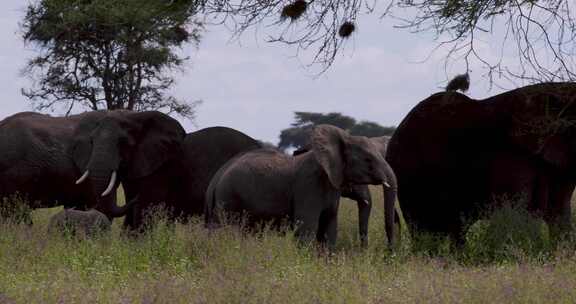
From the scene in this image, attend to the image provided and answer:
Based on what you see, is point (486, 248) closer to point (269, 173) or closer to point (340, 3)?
point (269, 173)

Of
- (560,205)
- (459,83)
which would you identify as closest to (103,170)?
(459,83)

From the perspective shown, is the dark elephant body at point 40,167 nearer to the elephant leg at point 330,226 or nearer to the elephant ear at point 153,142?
the elephant ear at point 153,142

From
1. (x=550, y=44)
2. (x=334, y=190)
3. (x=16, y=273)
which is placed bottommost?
(x=16, y=273)

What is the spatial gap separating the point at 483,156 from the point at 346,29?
2058 millimetres

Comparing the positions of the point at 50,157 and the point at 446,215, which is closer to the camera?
the point at 446,215

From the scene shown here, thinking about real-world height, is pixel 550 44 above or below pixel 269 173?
above

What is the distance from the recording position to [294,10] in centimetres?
1215

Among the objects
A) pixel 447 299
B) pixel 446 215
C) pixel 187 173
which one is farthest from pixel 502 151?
pixel 447 299

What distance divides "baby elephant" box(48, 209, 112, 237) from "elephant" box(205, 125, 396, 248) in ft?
4.02

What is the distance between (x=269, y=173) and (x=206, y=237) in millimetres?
1621

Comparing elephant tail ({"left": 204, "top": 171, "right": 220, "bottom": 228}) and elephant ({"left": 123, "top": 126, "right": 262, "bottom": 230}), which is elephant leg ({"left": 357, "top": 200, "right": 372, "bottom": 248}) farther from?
elephant ({"left": 123, "top": 126, "right": 262, "bottom": 230})

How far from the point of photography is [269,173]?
11.2m

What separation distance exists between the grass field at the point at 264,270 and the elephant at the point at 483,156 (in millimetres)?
608

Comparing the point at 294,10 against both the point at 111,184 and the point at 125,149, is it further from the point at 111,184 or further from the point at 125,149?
the point at 111,184
